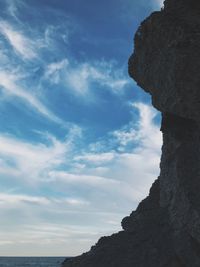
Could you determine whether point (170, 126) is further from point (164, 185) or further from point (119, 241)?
point (119, 241)

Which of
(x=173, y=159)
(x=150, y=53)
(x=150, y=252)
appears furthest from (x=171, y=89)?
(x=150, y=252)

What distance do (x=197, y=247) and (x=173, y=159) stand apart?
289 inches

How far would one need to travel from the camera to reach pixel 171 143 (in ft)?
116

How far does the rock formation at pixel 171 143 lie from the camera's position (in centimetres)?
2891

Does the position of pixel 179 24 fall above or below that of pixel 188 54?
above

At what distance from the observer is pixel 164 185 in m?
36.0

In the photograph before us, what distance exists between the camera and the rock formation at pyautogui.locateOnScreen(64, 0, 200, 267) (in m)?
28.9

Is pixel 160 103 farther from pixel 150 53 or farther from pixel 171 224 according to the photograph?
pixel 171 224

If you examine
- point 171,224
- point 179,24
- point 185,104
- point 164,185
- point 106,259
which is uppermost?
point 179,24

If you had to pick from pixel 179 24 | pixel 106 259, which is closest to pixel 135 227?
pixel 106 259

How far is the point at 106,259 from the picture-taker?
3488 cm

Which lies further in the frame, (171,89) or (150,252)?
(150,252)

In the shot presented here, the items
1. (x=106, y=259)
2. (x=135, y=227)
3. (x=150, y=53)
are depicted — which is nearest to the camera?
(x=150, y=53)

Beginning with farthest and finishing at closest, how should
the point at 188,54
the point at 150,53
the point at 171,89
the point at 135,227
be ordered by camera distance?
the point at 135,227
the point at 150,53
the point at 171,89
the point at 188,54
